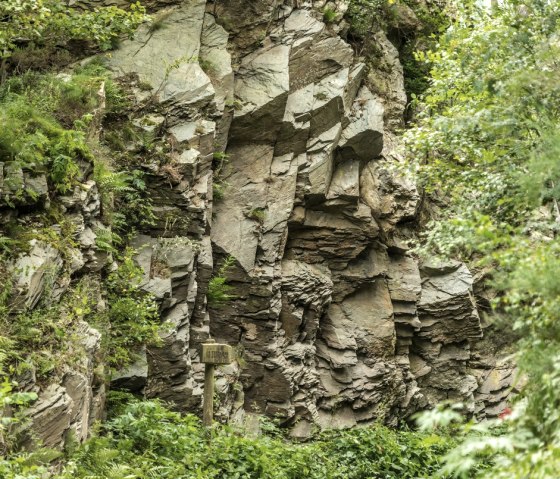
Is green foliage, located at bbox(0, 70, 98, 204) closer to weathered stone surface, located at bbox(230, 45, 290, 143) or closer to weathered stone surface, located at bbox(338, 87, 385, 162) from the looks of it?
weathered stone surface, located at bbox(230, 45, 290, 143)

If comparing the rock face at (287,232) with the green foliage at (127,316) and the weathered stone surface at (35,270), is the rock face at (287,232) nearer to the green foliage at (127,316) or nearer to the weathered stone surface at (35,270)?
the green foliage at (127,316)

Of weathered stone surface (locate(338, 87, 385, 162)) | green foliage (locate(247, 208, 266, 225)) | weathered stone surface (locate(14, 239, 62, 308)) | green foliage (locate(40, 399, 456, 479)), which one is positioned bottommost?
green foliage (locate(40, 399, 456, 479))

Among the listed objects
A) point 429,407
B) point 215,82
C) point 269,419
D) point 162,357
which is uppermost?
point 215,82

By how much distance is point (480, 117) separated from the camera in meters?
9.09

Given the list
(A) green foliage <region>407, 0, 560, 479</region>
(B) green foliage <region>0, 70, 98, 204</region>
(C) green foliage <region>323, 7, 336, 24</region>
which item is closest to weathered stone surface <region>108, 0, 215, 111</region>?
(B) green foliage <region>0, 70, 98, 204</region>

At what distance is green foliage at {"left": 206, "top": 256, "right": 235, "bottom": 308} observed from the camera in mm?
16453

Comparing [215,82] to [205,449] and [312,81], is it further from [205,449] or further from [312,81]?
[205,449]

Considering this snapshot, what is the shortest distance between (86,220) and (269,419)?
7.88 m

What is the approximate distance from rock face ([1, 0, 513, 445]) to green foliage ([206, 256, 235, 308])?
0.27 ft

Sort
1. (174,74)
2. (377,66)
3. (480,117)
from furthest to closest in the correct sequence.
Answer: (377,66) → (174,74) → (480,117)

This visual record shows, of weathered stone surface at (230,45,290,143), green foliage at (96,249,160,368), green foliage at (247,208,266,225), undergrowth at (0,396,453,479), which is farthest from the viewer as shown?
weathered stone surface at (230,45,290,143)

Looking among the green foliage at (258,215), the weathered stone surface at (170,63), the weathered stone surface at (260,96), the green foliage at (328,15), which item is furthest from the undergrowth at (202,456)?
the green foliage at (328,15)

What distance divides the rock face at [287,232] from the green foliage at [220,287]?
0.27ft

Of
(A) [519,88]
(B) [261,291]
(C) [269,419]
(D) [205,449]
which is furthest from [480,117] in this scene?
(C) [269,419]
